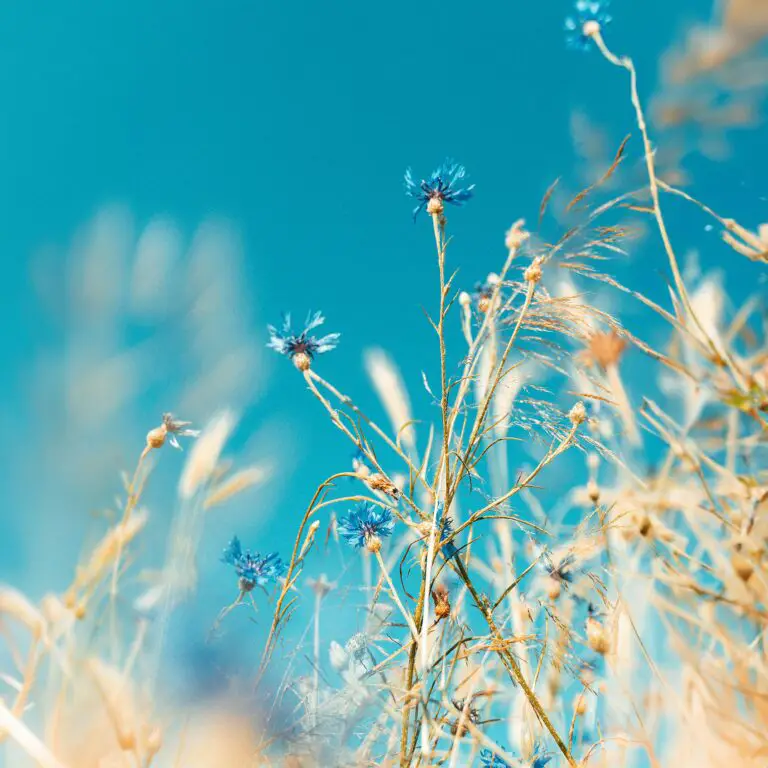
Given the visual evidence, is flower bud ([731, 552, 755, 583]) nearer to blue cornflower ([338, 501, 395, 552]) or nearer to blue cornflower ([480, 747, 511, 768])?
blue cornflower ([480, 747, 511, 768])

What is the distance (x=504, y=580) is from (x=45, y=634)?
576 millimetres

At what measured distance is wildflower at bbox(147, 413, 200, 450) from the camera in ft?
2.61

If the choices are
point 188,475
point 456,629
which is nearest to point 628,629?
point 456,629

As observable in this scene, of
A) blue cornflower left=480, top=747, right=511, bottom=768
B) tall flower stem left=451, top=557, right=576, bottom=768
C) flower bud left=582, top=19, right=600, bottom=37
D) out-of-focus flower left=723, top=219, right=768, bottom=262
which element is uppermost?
flower bud left=582, top=19, right=600, bottom=37

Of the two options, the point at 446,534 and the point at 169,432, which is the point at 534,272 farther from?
the point at 169,432

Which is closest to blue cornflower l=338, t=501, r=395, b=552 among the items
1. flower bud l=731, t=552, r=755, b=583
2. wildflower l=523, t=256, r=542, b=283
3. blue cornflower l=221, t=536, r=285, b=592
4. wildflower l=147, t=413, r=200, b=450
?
blue cornflower l=221, t=536, r=285, b=592

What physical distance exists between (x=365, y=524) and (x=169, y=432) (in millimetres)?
291

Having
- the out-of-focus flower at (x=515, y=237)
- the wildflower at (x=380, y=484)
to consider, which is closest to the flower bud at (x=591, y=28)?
the out-of-focus flower at (x=515, y=237)

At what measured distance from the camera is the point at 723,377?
1.26 feet

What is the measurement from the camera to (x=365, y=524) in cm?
81

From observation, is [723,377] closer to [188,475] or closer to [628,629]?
[628,629]

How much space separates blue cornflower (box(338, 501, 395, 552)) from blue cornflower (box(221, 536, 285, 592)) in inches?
3.9

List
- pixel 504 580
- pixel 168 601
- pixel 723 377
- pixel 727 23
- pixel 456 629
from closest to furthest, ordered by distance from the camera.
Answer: pixel 727 23 < pixel 723 377 < pixel 168 601 < pixel 456 629 < pixel 504 580

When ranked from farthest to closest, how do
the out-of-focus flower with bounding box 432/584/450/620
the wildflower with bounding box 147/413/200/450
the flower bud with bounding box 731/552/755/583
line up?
the wildflower with bounding box 147/413/200/450 → the out-of-focus flower with bounding box 432/584/450/620 → the flower bud with bounding box 731/552/755/583
